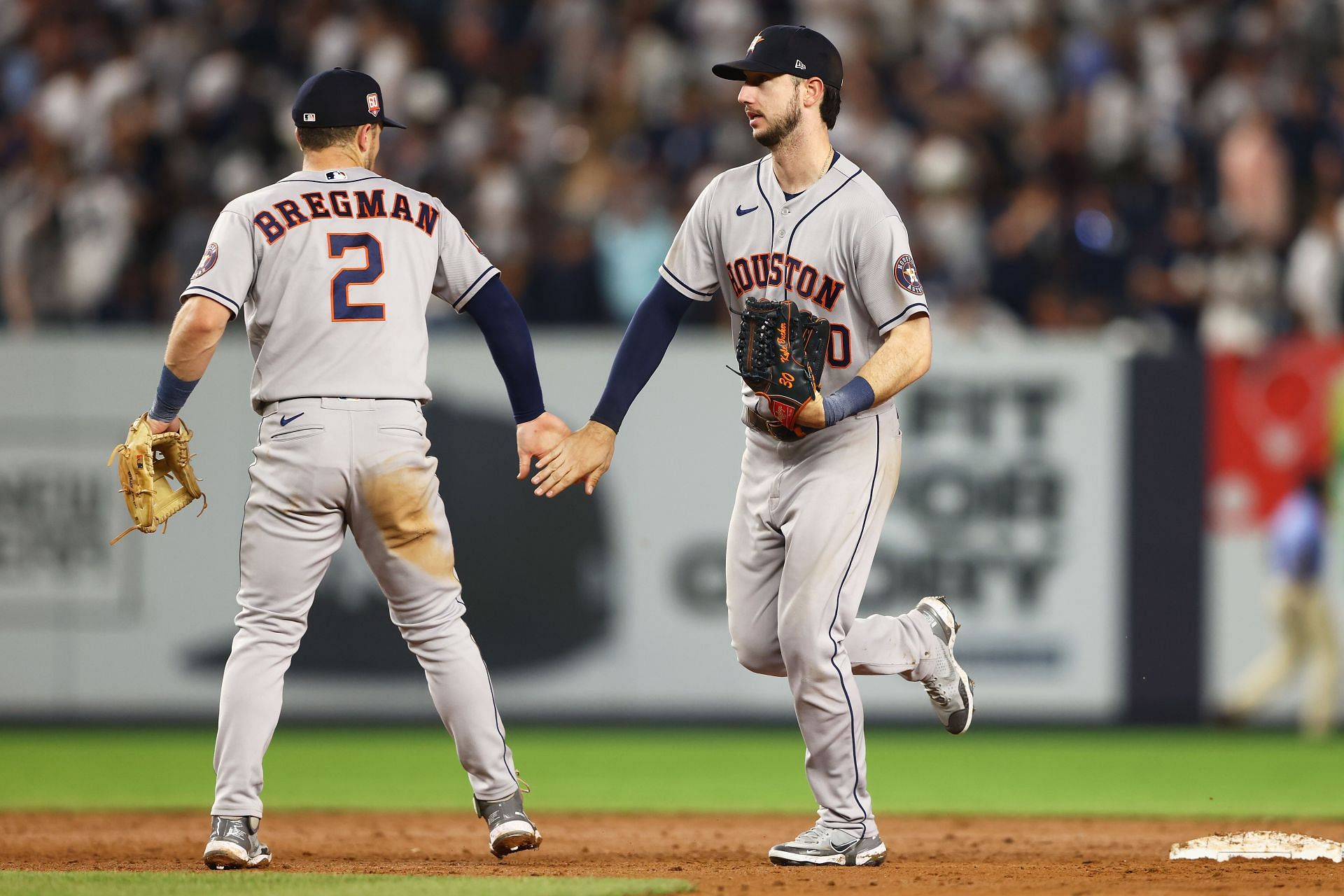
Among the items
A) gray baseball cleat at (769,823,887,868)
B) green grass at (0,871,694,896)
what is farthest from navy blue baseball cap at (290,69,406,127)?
gray baseball cleat at (769,823,887,868)

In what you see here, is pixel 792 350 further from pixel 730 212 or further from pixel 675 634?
pixel 675 634

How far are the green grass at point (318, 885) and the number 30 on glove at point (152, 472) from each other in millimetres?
1066

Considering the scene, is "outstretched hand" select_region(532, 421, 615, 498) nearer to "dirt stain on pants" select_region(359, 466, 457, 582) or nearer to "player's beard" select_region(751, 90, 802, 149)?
"dirt stain on pants" select_region(359, 466, 457, 582)

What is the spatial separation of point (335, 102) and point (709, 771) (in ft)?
15.3

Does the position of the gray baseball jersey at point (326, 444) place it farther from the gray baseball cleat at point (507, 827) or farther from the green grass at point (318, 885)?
the green grass at point (318, 885)

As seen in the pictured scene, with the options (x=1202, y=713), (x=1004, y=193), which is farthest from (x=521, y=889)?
(x=1004, y=193)

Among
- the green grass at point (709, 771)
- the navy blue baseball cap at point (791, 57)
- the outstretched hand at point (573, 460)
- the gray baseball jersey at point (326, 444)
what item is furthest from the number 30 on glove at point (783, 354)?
the green grass at point (709, 771)

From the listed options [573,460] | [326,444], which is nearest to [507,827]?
[573,460]

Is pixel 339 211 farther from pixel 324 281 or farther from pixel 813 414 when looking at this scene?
pixel 813 414

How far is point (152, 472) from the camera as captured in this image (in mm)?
5508

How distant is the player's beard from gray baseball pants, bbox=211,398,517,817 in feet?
4.46

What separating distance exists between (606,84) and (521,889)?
9.62 m

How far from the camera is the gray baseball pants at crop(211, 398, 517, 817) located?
529 centimetres

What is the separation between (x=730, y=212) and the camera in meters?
5.66
